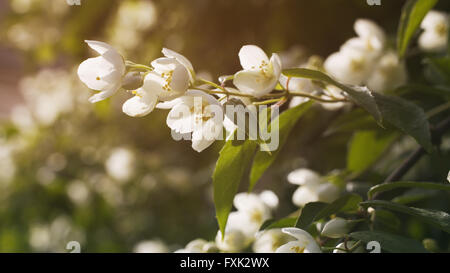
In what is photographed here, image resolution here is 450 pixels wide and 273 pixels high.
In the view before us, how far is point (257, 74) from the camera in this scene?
46 cm

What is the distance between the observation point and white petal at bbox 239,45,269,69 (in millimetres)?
481

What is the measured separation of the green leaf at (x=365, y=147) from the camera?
2.48 feet

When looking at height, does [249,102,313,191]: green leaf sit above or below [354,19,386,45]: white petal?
below

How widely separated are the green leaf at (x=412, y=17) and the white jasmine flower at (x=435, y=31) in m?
0.21

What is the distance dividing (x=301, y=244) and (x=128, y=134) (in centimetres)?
178

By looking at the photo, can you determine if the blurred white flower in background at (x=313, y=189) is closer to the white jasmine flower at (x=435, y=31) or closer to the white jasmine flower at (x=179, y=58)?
the white jasmine flower at (x=179, y=58)

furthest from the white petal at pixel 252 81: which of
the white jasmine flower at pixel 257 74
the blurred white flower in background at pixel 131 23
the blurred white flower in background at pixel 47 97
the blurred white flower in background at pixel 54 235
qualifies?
the blurred white flower in background at pixel 47 97

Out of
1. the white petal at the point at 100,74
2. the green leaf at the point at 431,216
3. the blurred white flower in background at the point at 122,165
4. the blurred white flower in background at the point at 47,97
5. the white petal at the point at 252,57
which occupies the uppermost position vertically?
the blurred white flower in background at the point at 47,97

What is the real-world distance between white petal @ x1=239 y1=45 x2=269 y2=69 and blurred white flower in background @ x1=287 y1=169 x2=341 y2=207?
222mm

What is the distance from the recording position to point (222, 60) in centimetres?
144

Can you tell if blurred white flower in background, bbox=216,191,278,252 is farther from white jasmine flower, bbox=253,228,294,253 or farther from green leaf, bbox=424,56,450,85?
green leaf, bbox=424,56,450,85

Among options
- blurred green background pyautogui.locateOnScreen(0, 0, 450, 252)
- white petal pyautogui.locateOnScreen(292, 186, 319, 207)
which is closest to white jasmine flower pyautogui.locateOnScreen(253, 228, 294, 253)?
white petal pyautogui.locateOnScreen(292, 186, 319, 207)

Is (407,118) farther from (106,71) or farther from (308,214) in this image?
(106,71)
